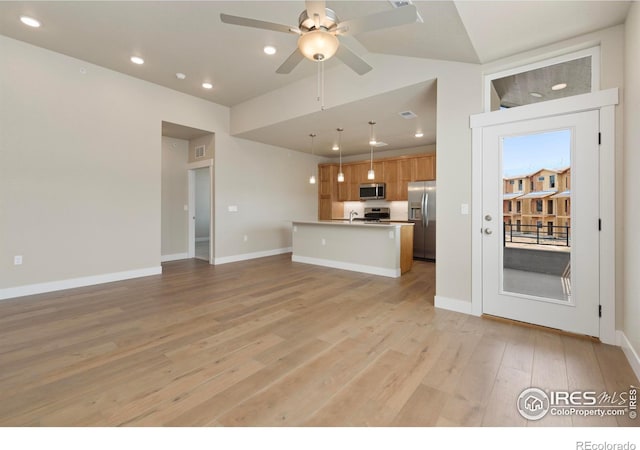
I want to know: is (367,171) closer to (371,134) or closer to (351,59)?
(371,134)

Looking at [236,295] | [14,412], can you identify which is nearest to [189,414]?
[14,412]

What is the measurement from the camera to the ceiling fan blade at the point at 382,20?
1.81 metres

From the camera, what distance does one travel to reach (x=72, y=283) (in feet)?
13.4

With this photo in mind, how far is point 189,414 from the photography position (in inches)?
61.7

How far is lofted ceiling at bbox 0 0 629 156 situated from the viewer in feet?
7.83

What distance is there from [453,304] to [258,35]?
3979 mm

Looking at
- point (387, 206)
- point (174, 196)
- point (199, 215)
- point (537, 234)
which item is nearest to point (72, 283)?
point (174, 196)

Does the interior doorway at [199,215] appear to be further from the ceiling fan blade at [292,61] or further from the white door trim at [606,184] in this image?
the white door trim at [606,184]

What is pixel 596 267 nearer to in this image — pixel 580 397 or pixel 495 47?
pixel 580 397

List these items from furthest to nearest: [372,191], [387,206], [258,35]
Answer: [387,206] < [372,191] < [258,35]

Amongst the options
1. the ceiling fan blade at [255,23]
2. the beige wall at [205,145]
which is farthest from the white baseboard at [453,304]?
the beige wall at [205,145]

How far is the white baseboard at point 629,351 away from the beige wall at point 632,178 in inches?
2.0

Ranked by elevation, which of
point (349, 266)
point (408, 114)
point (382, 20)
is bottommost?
point (349, 266)

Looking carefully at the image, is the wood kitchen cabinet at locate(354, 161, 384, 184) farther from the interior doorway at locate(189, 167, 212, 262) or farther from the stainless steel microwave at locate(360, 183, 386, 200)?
the interior doorway at locate(189, 167, 212, 262)
